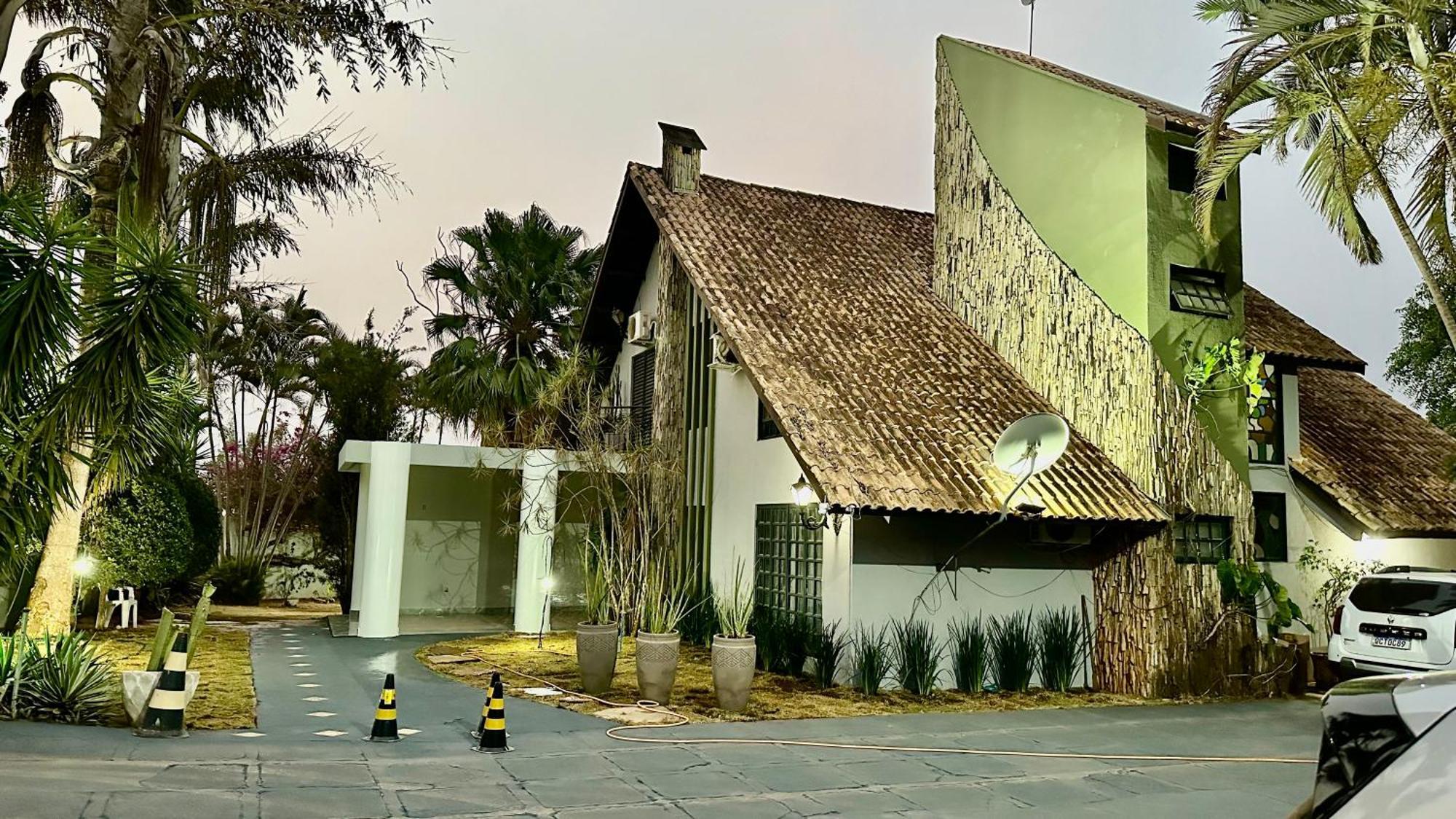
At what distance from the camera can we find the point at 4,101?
583 inches

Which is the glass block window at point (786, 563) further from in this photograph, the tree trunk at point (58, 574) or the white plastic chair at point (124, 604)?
the white plastic chair at point (124, 604)

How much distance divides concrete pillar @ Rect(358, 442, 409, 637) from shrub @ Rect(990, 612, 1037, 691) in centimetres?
931

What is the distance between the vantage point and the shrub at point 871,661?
1175cm

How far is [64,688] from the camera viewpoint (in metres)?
8.65

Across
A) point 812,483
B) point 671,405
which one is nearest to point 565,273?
point 671,405

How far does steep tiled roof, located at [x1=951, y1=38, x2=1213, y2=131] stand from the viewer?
13617mm

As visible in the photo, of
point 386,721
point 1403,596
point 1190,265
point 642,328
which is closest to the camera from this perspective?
point 386,721

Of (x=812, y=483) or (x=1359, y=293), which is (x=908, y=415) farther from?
(x=1359, y=293)

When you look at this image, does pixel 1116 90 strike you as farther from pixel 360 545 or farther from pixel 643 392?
pixel 360 545

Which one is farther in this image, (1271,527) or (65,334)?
(1271,527)

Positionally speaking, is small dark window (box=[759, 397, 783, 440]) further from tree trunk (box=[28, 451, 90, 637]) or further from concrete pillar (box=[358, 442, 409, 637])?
tree trunk (box=[28, 451, 90, 637])

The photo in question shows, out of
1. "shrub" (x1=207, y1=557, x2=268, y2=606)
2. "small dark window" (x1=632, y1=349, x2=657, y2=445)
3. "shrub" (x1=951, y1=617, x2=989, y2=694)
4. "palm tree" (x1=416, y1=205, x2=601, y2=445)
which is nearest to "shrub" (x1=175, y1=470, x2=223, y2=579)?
"shrub" (x1=207, y1=557, x2=268, y2=606)

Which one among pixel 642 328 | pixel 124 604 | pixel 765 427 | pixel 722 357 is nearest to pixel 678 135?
pixel 642 328

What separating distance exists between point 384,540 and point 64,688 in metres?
7.76
